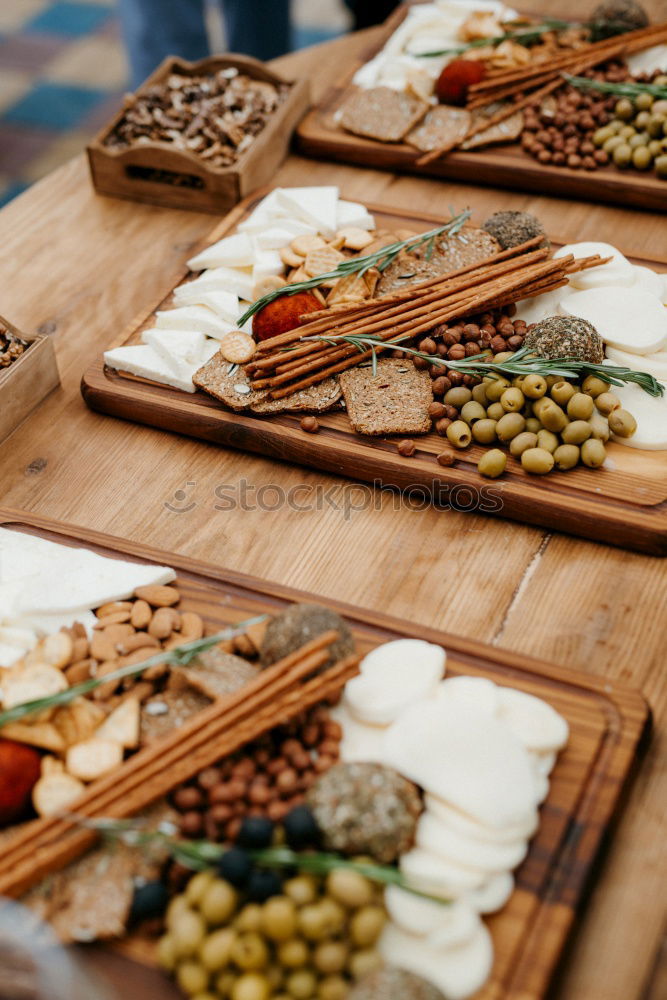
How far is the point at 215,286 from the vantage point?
1.95 metres

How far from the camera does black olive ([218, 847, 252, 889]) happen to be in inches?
40.7

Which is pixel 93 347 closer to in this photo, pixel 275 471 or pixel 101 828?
pixel 275 471

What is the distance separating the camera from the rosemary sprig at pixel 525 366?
1.66m

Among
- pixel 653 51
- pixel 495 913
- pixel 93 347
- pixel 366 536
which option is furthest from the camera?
pixel 653 51

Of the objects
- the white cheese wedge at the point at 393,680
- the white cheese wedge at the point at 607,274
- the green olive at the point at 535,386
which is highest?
the white cheese wedge at the point at 607,274

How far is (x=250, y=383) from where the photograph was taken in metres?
1.76

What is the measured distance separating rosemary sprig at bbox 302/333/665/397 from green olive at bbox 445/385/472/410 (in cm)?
4

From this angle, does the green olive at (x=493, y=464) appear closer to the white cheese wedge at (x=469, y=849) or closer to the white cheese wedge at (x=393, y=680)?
the white cheese wedge at (x=393, y=680)

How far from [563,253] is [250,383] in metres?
0.73

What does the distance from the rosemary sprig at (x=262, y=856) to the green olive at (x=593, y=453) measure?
798mm

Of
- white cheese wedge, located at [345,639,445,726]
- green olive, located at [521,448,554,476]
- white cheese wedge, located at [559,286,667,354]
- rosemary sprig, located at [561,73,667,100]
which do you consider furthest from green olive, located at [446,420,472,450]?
rosemary sprig, located at [561,73,667,100]

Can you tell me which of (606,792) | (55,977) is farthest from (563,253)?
(55,977)

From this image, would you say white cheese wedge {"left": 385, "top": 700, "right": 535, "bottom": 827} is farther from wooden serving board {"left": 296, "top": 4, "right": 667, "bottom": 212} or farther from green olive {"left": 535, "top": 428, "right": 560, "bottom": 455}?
wooden serving board {"left": 296, "top": 4, "right": 667, "bottom": 212}

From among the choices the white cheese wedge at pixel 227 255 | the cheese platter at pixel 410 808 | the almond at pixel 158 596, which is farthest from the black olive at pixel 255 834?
the white cheese wedge at pixel 227 255
